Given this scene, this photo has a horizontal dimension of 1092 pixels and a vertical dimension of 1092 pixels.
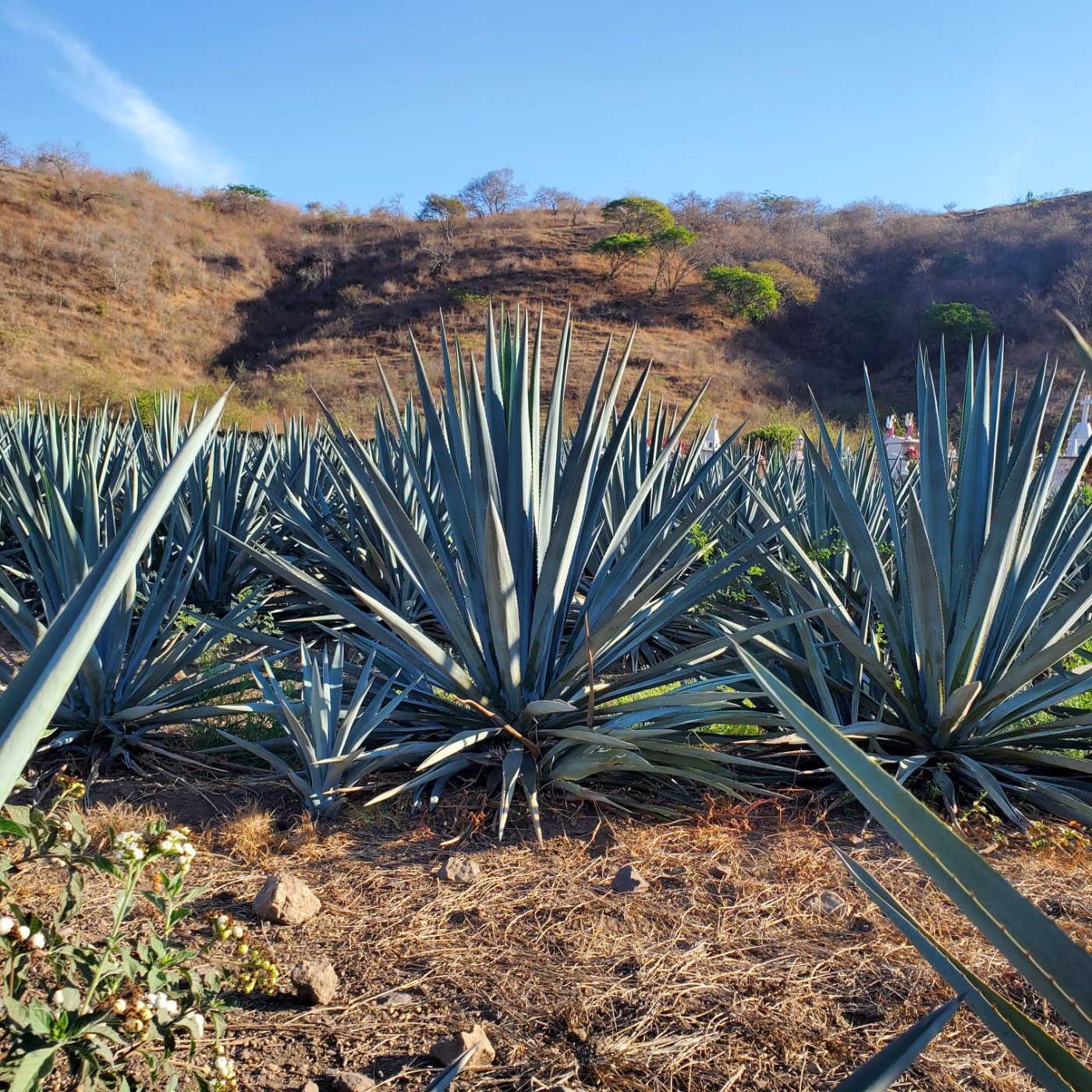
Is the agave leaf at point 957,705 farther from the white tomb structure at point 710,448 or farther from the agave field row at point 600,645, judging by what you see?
the white tomb structure at point 710,448

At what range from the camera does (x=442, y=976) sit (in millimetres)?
1857

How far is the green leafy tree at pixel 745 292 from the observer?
40.7 metres

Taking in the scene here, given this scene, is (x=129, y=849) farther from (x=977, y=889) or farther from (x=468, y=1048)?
(x=977, y=889)

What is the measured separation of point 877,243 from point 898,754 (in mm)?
50446

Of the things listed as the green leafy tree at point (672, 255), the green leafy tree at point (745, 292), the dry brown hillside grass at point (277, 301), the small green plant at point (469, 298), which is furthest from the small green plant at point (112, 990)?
the green leafy tree at point (672, 255)

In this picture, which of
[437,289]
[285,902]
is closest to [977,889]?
[285,902]

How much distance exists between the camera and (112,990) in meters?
1.37

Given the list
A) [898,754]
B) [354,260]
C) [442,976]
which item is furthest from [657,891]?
[354,260]

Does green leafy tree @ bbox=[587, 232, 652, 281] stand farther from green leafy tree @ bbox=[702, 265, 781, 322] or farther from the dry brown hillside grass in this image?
green leafy tree @ bbox=[702, 265, 781, 322]

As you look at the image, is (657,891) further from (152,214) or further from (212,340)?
(152,214)

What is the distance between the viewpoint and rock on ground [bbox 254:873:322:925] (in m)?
2.04

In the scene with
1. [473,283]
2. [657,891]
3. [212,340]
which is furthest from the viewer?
[473,283]

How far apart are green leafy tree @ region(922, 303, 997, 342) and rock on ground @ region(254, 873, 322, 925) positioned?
3821cm

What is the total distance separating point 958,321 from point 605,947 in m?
39.1
